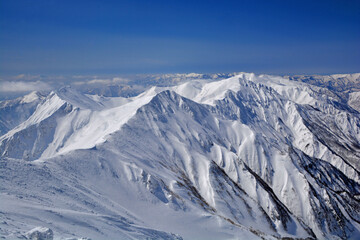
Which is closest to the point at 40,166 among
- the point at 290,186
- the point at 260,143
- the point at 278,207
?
the point at 278,207

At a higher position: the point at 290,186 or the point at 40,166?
the point at 40,166

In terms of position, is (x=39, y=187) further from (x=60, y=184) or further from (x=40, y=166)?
(x=40, y=166)

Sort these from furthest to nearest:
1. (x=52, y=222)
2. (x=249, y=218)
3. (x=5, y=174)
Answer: (x=249, y=218)
(x=5, y=174)
(x=52, y=222)

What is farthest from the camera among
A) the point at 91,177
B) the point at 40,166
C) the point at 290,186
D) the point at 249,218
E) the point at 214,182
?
the point at 290,186

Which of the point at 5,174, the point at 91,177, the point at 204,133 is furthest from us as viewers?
the point at 204,133

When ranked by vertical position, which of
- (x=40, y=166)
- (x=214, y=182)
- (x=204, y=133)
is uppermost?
(x=40, y=166)

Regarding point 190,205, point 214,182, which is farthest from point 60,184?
point 214,182

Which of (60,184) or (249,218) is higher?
(60,184)

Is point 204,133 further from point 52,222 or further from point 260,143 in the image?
point 52,222

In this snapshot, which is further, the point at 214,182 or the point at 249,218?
the point at 214,182
